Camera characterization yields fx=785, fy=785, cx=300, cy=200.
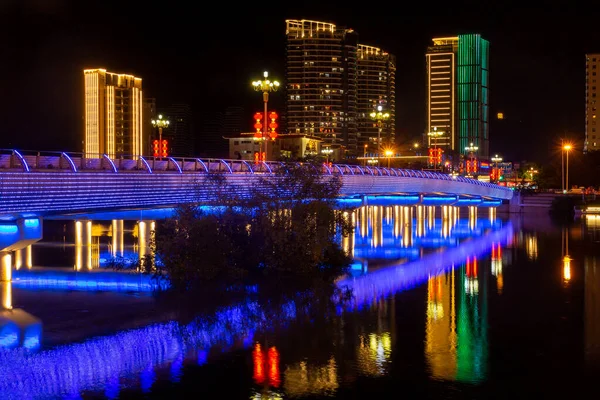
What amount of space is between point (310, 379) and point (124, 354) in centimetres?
431

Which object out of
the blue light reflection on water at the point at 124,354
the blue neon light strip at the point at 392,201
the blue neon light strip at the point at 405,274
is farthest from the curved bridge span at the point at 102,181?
the blue neon light strip at the point at 392,201

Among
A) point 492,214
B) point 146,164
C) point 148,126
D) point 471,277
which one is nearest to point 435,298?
point 471,277

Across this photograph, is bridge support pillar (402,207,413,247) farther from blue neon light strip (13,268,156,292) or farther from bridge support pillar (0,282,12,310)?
bridge support pillar (0,282,12,310)

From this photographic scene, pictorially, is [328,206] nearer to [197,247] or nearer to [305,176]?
[305,176]

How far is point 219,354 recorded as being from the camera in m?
16.5

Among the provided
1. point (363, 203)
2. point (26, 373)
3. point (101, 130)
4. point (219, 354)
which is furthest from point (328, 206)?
point (101, 130)

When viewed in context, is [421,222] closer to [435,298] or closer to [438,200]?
[438,200]

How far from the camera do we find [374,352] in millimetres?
16625

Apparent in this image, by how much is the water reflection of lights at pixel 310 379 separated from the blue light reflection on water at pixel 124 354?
6.65 feet

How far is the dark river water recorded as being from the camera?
14.2 m

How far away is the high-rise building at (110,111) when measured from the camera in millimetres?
128875

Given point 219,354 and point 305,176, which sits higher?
point 305,176

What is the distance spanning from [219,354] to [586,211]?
202ft

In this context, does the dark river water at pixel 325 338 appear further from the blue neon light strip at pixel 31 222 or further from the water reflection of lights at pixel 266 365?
the blue neon light strip at pixel 31 222
